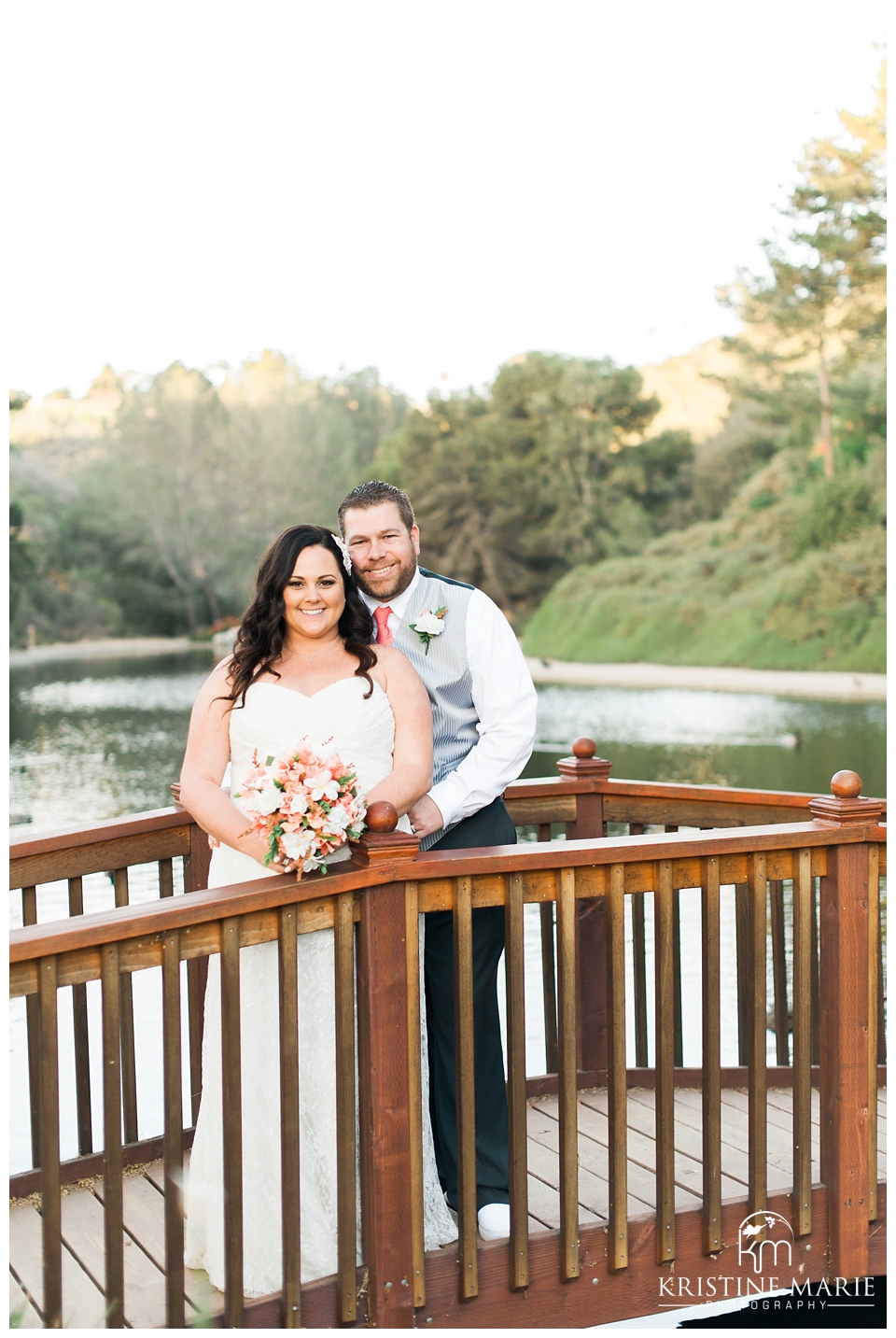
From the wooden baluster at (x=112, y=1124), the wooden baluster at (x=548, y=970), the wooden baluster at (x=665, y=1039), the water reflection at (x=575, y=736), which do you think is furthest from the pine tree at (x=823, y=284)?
the wooden baluster at (x=112, y=1124)

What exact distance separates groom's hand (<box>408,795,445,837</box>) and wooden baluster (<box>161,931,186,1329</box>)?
71cm

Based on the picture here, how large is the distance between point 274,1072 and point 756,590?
91.6 feet

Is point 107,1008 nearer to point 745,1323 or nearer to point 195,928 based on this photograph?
point 195,928

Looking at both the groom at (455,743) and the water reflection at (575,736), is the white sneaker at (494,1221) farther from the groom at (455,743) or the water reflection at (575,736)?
the water reflection at (575,736)

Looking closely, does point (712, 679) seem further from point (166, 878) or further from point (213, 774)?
point (213, 774)

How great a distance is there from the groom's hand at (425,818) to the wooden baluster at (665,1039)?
1.60ft

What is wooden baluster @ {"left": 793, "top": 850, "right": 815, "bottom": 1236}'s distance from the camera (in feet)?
8.86

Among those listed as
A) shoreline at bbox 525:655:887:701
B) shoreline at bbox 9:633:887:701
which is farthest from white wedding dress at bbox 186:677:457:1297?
shoreline at bbox 525:655:887:701

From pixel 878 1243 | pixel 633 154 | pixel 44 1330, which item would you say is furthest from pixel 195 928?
pixel 633 154

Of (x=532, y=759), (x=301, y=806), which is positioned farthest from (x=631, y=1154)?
(x=532, y=759)

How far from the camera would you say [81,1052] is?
3.00m

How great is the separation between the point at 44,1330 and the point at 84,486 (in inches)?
1637

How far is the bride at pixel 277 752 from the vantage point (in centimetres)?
254

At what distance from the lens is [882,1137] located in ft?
10.5
